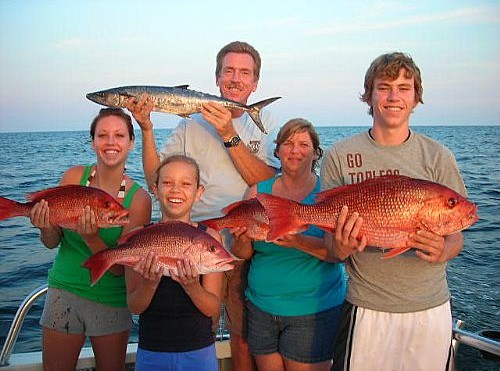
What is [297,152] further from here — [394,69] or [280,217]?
[394,69]

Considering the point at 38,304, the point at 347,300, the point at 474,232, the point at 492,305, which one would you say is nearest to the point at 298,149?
the point at 347,300

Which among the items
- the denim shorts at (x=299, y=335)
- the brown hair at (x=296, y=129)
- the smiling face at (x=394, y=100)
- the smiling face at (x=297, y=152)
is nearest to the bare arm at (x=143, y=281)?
the denim shorts at (x=299, y=335)

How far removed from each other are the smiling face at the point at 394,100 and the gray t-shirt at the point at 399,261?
0.17 meters

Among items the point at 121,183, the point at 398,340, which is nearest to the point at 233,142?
the point at 121,183

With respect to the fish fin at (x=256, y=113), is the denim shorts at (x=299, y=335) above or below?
below

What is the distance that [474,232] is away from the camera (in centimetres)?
1256

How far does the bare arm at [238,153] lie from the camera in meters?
4.17

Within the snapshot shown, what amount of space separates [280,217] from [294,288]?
81 cm

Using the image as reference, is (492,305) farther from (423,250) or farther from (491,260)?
(423,250)

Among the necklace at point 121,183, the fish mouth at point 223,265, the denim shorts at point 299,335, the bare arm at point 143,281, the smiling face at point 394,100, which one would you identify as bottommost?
the denim shorts at point 299,335

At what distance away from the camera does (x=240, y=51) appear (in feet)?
14.7

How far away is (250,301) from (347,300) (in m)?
0.94

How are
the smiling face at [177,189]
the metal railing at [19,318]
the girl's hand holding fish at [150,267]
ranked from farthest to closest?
the metal railing at [19,318]
the smiling face at [177,189]
the girl's hand holding fish at [150,267]

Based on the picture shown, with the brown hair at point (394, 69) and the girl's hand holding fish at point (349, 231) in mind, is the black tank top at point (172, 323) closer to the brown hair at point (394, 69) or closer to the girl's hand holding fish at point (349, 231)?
the girl's hand holding fish at point (349, 231)
